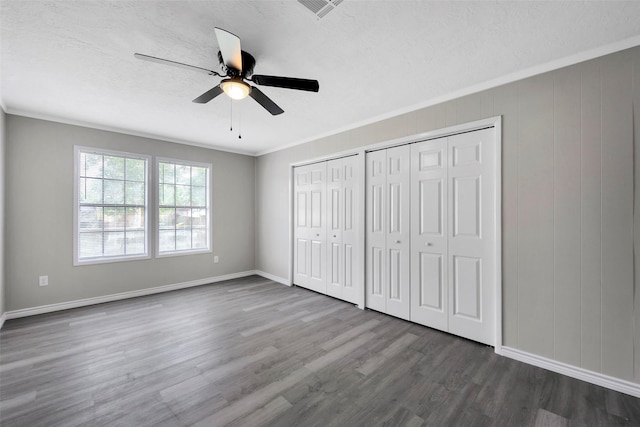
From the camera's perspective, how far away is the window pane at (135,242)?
4281 mm

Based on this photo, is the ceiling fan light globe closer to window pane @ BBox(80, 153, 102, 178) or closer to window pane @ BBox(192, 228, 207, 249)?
window pane @ BBox(80, 153, 102, 178)

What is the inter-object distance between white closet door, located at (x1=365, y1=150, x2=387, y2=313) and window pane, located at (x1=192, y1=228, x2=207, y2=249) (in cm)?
317

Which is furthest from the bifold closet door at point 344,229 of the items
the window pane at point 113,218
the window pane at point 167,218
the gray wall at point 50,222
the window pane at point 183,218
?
the window pane at point 113,218

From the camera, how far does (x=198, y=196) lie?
16.6ft

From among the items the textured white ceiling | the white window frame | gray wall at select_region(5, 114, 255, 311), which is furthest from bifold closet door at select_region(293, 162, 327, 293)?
gray wall at select_region(5, 114, 255, 311)

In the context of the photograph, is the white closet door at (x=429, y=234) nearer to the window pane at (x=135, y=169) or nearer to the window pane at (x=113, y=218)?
the window pane at (x=135, y=169)

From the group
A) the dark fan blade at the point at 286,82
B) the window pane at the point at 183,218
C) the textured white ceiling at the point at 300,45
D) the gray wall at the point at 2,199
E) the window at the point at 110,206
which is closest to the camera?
the textured white ceiling at the point at 300,45

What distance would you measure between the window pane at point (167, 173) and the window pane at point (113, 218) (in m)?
0.79

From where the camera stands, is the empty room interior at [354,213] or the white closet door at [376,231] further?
the white closet door at [376,231]

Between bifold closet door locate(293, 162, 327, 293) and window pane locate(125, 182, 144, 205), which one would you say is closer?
window pane locate(125, 182, 144, 205)

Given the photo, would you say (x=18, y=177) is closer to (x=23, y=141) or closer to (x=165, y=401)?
(x=23, y=141)

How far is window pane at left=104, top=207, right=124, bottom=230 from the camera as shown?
408cm

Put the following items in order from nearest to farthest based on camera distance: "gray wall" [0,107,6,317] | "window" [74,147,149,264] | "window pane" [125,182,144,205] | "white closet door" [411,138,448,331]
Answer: "white closet door" [411,138,448,331], "gray wall" [0,107,6,317], "window" [74,147,149,264], "window pane" [125,182,144,205]

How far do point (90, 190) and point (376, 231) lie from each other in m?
4.17
